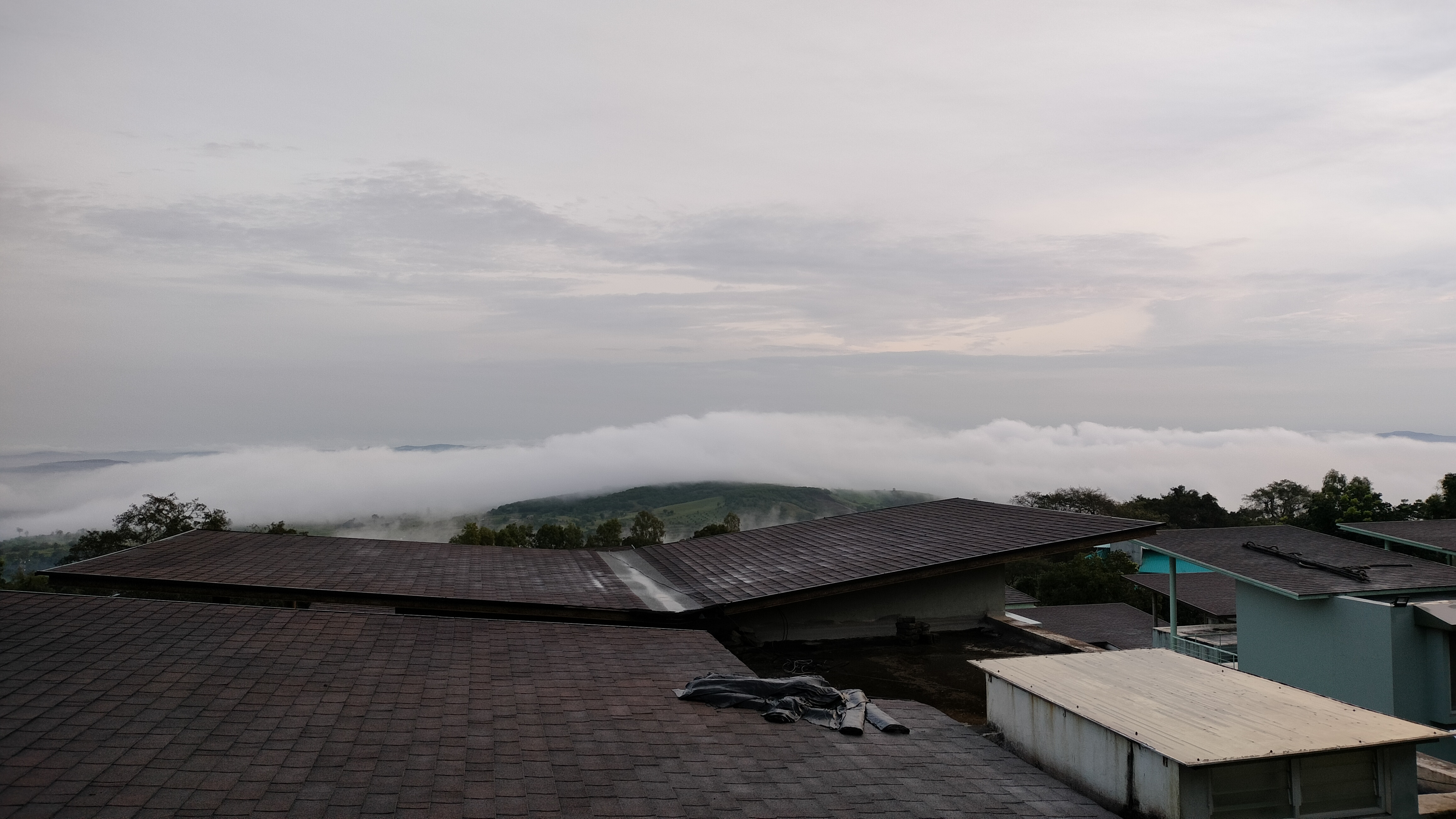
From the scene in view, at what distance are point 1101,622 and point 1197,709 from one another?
21.1m

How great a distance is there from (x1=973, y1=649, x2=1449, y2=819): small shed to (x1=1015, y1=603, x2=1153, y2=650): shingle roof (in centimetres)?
1406

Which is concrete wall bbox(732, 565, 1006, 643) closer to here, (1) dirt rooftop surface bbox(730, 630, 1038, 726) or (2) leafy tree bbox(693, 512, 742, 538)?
(1) dirt rooftop surface bbox(730, 630, 1038, 726)

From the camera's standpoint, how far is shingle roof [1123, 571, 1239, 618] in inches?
977

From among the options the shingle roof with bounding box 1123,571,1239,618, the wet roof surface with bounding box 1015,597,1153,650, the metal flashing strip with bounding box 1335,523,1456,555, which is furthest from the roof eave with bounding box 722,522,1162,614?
the metal flashing strip with bounding box 1335,523,1456,555

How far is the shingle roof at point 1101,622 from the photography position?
23.1 metres

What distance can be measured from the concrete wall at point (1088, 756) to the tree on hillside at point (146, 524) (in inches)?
1235

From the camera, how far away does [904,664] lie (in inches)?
515

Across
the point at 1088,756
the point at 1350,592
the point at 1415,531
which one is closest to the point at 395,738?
the point at 1088,756

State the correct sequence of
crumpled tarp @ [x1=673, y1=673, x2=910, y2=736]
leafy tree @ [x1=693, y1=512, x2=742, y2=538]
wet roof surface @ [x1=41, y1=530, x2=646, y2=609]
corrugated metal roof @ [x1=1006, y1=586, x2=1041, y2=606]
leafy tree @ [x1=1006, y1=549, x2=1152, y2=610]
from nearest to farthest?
crumpled tarp @ [x1=673, y1=673, x2=910, y2=736] → wet roof surface @ [x1=41, y1=530, x2=646, y2=609] → corrugated metal roof @ [x1=1006, y1=586, x2=1041, y2=606] → leafy tree @ [x1=693, y1=512, x2=742, y2=538] → leafy tree @ [x1=1006, y1=549, x2=1152, y2=610]

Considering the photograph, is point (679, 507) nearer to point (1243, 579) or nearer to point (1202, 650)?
point (1202, 650)

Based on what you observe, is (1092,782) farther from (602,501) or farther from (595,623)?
(602,501)

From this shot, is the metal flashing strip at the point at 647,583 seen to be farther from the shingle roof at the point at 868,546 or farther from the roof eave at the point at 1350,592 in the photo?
the roof eave at the point at 1350,592

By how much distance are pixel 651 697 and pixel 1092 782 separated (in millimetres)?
4178

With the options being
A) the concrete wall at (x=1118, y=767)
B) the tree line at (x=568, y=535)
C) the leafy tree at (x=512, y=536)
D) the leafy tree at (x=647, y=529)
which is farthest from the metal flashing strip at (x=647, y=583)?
the leafy tree at (x=647, y=529)
